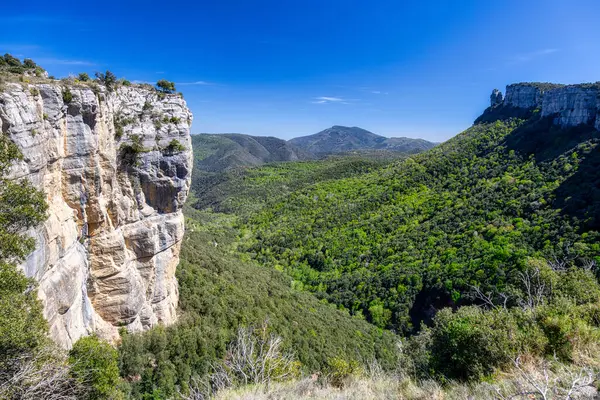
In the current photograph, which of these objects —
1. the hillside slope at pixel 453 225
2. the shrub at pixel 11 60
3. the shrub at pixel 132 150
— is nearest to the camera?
the shrub at pixel 11 60

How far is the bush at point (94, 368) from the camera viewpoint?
39.1 ft

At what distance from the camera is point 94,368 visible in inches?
475

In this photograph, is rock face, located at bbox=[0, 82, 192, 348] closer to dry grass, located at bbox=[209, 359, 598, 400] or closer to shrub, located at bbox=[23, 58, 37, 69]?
shrub, located at bbox=[23, 58, 37, 69]

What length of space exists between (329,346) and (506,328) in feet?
76.8

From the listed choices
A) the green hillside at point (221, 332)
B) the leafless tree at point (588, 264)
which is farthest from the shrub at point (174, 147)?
the leafless tree at point (588, 264)

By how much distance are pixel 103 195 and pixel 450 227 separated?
47.8m

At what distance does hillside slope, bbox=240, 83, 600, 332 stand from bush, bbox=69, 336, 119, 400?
32333 mm

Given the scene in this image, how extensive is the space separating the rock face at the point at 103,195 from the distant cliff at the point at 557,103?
67.4 meters

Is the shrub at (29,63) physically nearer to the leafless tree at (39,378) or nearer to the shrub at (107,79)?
the shrub at (107,79)

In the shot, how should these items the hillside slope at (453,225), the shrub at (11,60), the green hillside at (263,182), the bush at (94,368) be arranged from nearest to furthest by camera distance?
1. the bush at (94,368)
2. the shrub at (11,60)
3. the hillside slope at (453,225)
4. the green hillside at (263,182)

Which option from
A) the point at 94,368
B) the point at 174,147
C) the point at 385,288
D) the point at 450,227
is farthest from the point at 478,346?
the point at 450,227

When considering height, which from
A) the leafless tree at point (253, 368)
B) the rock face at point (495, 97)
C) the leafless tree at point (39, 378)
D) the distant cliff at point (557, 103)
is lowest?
the leafless tree at point (253, 368)

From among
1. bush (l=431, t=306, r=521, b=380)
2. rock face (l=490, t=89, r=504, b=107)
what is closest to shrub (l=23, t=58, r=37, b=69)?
bush (l=431, t=306, r=521, b=380)

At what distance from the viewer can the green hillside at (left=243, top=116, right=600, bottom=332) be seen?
1394 inches
